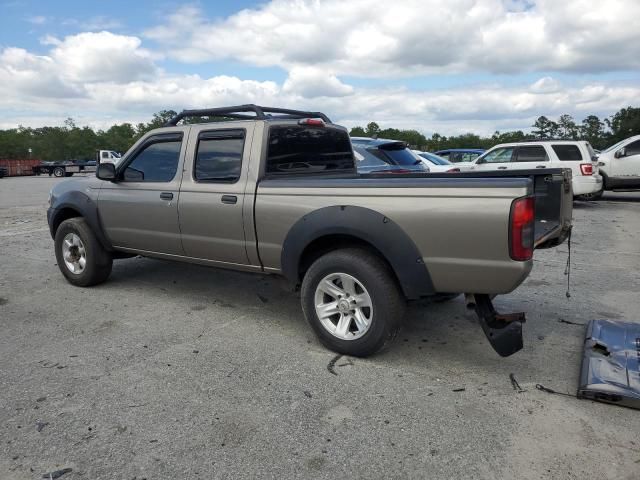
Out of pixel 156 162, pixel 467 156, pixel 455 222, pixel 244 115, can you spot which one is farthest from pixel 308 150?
pixel 467 156

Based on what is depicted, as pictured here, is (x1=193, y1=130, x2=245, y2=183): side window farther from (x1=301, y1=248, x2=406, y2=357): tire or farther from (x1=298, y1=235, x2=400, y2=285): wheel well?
(x1=301, y1=248, x2=406, y2=357): tire

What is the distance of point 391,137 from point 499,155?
45.3 meters

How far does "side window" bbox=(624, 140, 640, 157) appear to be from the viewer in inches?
559

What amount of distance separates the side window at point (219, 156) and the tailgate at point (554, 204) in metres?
2.54

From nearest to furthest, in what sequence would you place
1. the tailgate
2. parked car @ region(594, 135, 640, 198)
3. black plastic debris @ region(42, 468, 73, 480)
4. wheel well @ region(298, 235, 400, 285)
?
black plastic debris @ region(42, 468, 73, 480)
wheel well @ region(298, 235, 400, 285)
the tailgate
parked car @ region(594, 135, 640, 198)

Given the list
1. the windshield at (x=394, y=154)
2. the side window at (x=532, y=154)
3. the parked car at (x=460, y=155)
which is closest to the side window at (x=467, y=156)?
the parked car at (x=460, y=155)

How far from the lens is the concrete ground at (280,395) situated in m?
2.59

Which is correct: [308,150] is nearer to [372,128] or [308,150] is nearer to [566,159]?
[566,159]

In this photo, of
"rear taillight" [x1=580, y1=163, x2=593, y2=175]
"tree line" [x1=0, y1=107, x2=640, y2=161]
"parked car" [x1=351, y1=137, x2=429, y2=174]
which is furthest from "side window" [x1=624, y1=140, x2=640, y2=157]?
"tree line" [x1=0, y1=107, x2=640, y2=161]

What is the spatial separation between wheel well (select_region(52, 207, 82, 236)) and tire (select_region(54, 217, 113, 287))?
176mm

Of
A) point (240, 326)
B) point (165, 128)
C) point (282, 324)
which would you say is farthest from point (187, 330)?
point (165, 128)

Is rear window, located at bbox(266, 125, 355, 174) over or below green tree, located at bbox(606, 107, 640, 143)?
below

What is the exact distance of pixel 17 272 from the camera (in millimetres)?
6652

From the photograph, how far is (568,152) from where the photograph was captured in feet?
42.6
